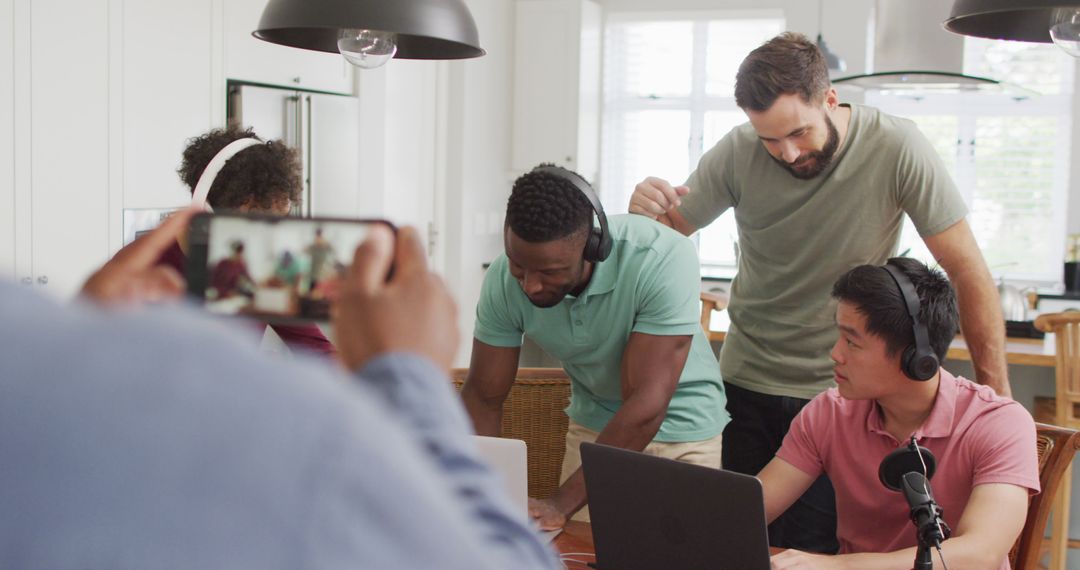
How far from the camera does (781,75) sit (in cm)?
219

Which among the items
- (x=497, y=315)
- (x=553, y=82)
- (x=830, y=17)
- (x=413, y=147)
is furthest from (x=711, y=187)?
(x=830, y=17)

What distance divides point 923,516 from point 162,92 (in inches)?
133

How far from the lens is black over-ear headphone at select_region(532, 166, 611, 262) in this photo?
2006mm

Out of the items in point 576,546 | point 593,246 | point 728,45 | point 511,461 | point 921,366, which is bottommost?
point 576,546

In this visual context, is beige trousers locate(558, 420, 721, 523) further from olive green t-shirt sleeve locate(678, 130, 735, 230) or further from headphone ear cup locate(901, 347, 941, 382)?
olive green t-shirt sleeve locate(678, 130, 735, 230)

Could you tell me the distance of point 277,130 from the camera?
450 cm

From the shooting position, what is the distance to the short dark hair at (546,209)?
1.93 metres

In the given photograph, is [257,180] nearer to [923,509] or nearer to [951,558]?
[923,509]

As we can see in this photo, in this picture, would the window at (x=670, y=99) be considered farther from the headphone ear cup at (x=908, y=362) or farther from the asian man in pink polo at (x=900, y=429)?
the headphone ear cup at (x=908, y=362)

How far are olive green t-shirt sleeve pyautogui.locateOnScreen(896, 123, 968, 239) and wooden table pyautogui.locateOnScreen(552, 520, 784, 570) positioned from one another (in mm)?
801

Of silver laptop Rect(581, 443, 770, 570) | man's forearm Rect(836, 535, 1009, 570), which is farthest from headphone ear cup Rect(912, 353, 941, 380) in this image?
silver laptop Rect(581, 443, 770, 570)

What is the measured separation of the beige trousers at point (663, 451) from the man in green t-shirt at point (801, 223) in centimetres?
26

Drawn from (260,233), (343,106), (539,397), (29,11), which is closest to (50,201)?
(29,11)

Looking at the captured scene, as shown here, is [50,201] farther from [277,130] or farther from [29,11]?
[277,130]
